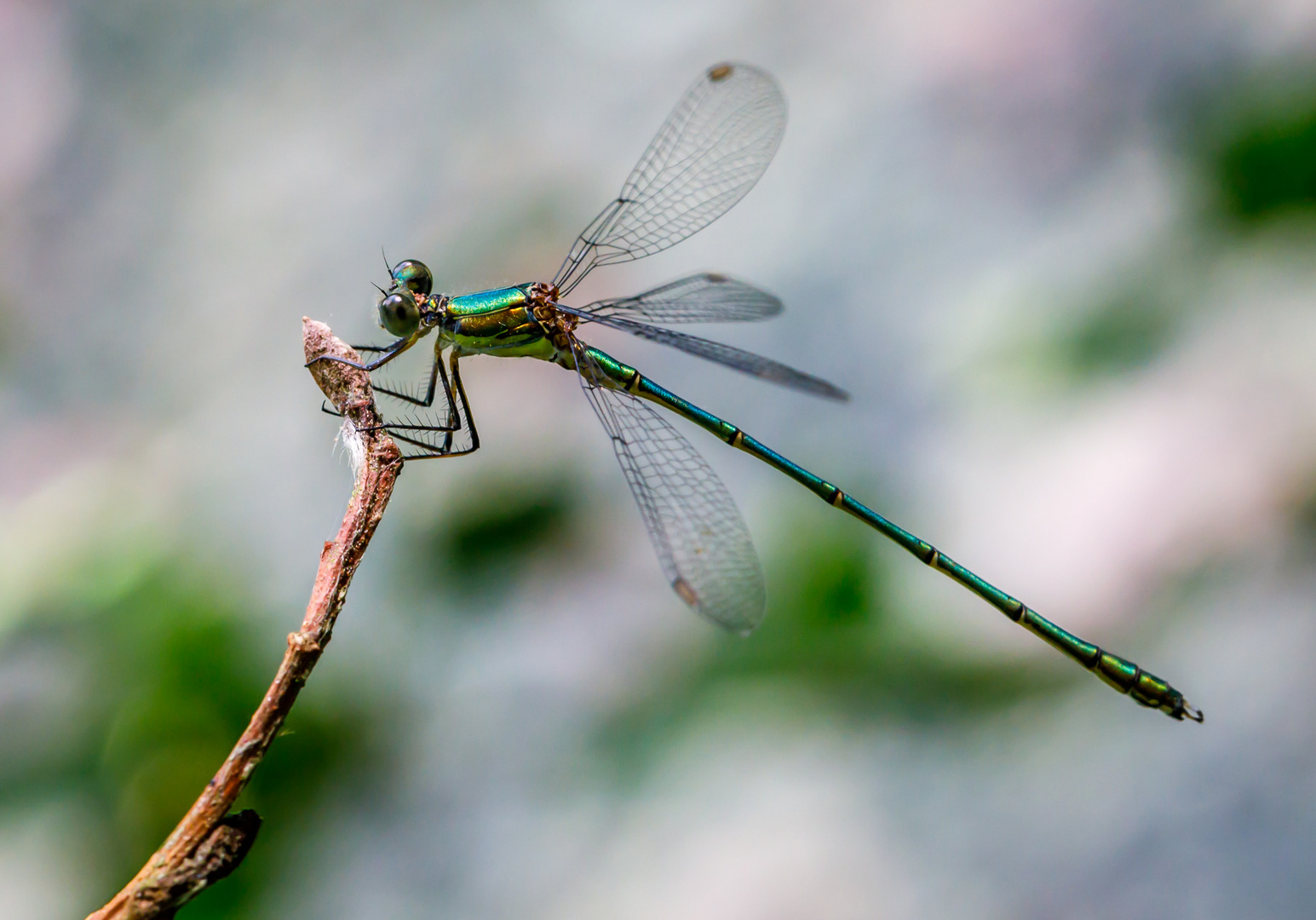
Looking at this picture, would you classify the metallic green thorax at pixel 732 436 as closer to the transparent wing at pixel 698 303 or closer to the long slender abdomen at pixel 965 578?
the long slender abdomen at pixel 965 578

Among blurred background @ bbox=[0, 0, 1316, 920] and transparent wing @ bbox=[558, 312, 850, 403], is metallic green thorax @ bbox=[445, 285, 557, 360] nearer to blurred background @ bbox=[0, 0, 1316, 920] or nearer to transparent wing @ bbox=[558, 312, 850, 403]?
transparent wing @ bbox=[558, 312, 850, 403]

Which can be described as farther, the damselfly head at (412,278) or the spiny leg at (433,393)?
the damselfly head at (412,278)

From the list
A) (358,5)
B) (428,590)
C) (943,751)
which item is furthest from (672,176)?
(358,5)

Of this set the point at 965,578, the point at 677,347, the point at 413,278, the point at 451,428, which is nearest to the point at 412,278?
the point at 413,278

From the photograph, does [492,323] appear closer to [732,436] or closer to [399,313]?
[399,313]

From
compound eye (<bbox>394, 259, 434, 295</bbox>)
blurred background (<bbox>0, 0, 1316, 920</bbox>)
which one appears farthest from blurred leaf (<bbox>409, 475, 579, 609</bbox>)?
compound eye (<bbox>394, 259, 434, 295</bbox>)

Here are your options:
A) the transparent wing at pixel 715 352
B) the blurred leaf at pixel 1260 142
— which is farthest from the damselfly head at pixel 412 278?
the blurred leaf at pixel 1260 142

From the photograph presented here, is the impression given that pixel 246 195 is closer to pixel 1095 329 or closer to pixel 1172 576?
pixel 1095 329
